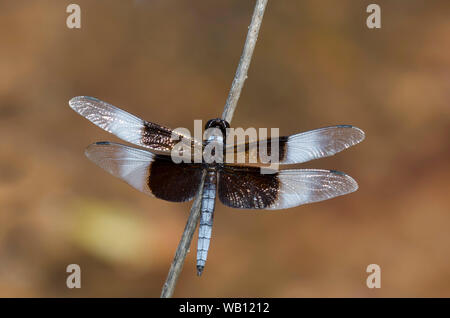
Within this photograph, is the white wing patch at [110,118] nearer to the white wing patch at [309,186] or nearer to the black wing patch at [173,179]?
the black wing patch at [173,179]

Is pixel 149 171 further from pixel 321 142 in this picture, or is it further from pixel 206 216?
pixel 321 142

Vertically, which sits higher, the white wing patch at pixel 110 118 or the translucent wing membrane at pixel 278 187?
the white wing patch at pixel 110 118

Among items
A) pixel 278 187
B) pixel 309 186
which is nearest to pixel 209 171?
pixel 278 187

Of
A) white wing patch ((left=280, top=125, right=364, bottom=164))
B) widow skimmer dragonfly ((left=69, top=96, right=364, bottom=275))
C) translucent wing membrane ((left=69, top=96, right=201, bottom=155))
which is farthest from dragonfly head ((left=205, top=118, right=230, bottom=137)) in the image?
white wing patch ((left=280, top=125, right=364, bottom=164))

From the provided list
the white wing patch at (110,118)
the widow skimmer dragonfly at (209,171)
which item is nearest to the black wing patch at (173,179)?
the widow skimmer dragonfly at (209,171)

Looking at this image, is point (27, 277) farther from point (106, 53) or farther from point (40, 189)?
point (106, 53)

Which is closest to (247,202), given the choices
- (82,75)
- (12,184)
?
(12,184)

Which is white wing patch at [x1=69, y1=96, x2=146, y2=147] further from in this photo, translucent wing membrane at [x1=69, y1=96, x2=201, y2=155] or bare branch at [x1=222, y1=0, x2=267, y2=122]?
bare branch at [x1=222, y1=0, x2=267, y2=122]
